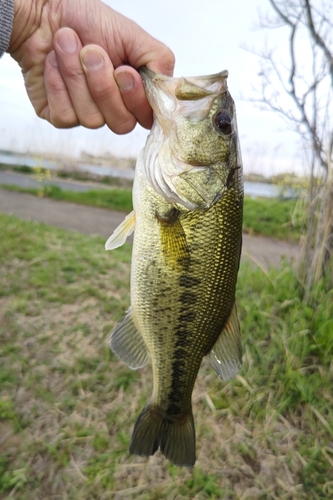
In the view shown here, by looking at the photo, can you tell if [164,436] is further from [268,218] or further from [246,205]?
[246,205]

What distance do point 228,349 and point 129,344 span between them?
1.35 ft

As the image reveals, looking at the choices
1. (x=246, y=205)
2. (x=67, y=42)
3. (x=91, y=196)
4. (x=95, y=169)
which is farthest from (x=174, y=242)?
(x=95, y=169)

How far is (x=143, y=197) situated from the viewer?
1476mm

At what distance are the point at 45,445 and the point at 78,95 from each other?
2009 mm

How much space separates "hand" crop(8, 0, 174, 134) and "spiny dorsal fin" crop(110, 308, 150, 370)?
816 millimetres

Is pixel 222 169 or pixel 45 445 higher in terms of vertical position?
pixel 222 169

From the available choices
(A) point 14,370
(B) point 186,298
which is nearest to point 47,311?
(A) point 14,370

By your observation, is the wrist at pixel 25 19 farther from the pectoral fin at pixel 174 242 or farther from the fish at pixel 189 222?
the pectoral fin at pixel 174 242

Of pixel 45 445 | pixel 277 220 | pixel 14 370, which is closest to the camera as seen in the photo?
pixel 45 445

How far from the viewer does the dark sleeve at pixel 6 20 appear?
154cm

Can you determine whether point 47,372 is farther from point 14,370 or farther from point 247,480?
point 247,480

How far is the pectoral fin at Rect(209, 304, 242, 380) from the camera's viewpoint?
1499mm

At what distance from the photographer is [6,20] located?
156 cm

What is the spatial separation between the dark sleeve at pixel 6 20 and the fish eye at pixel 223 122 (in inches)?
35.8
